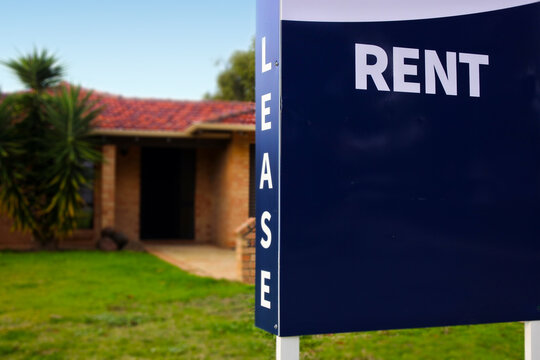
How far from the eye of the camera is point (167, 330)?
6.87 metres

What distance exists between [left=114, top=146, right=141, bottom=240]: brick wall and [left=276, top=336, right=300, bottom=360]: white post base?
1629 cm

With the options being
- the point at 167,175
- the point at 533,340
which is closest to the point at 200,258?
the point at 167,175

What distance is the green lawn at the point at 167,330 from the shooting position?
5992mm

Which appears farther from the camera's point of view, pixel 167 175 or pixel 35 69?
pixel 167 175

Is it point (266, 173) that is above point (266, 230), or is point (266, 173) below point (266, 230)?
above

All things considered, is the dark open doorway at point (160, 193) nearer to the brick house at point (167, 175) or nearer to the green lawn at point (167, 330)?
the brick house at point (167, 175)

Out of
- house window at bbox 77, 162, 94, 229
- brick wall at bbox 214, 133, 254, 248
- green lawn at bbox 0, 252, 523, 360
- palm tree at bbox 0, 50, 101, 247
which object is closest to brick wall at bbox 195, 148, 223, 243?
brick wall at bbox 214, 133, 254, 248

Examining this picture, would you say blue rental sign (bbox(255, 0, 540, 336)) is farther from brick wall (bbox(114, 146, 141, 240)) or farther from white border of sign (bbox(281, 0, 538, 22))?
brick wall (bbox(114, 146, 141, 240))

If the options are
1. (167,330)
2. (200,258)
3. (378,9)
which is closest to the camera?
(378,9)

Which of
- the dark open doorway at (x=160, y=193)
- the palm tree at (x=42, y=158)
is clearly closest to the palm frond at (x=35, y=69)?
the palm tree at (x=42, y=158)

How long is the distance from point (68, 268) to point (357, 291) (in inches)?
410

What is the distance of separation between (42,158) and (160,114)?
4.37 m

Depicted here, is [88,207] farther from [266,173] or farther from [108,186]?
[266,173]

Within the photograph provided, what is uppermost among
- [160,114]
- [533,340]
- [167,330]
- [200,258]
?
[160,114]
